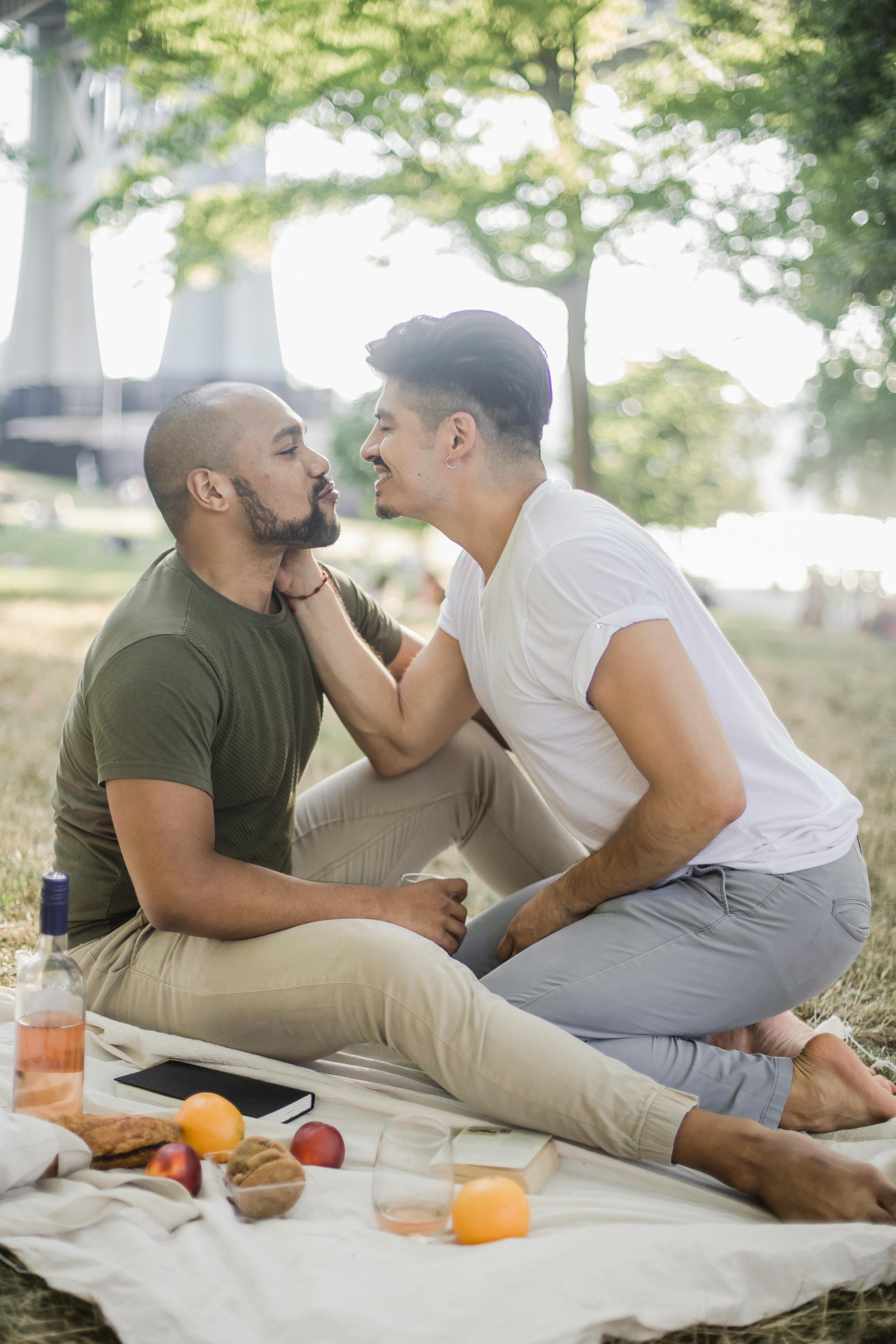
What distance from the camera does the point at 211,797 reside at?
2400mm

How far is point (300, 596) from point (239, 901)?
0.91m

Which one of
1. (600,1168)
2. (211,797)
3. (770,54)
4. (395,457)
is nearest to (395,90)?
(770,54)

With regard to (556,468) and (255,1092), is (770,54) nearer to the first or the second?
(255,1092)

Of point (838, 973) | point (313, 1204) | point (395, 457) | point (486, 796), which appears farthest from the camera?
point (486, 796)

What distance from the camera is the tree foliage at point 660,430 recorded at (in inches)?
684

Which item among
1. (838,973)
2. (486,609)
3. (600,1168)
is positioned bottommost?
(600,1168)

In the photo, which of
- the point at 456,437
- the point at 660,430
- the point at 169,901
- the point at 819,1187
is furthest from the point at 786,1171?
the point at 660,430

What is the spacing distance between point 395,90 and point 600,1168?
35.0ft

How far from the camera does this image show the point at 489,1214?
1.79m

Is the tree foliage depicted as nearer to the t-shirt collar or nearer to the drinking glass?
the t-shirt collar

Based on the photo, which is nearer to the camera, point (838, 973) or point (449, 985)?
point (449, 985)

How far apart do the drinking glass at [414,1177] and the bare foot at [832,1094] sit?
84 centimetres

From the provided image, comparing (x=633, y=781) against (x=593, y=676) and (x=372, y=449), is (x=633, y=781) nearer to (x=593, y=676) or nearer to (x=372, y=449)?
(x=593, y=676)

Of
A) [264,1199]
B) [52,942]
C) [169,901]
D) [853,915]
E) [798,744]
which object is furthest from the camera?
[798,744]
